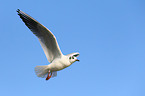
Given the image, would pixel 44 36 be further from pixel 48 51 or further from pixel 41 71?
pixel 41 71

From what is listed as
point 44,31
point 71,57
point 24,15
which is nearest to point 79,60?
point 71,57

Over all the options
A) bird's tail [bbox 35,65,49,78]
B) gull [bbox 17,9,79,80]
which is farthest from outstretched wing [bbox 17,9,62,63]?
bird's tail [bbox 35,65,49,78]

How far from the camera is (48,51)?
11.0 m

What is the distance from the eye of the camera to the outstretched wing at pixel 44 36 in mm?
10383

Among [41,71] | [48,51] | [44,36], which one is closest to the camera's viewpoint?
[44,36]

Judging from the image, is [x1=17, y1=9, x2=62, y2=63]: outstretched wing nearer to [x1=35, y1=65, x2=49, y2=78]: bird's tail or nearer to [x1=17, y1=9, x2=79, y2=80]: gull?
[x1=17, y1=9, x2=79, y2=80]: gull

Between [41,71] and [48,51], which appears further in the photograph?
[41,71]

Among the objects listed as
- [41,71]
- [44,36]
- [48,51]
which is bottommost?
[41,71]

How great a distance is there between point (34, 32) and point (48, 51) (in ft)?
2.91

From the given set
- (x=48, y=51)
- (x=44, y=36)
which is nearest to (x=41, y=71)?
(x=48, y=51)

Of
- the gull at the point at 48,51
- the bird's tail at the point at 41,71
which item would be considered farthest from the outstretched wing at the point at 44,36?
the bird's tail at the point at 41,71

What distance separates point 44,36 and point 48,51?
26.2 inches

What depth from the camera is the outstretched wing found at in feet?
34.1

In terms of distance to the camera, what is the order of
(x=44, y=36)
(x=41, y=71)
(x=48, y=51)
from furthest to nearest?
(x=41, y=71)
(x=48, y=51)
(x=44, y=36)
